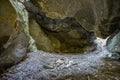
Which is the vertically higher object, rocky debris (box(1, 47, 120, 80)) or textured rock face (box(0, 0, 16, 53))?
textured rock face (box(0, 0, 16, 53))

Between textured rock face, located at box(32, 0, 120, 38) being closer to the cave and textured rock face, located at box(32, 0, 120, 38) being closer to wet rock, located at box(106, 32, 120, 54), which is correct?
the cave

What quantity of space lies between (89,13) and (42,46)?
3.88 meters

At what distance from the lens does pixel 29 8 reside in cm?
916

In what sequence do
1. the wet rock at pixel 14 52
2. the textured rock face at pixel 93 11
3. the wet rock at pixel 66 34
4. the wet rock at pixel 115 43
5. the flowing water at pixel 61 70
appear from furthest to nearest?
the wet rock at pixel 66 34
the wet rock at pixel 115 43
the textured rock face at pixel 93 11
the wet rock at pixel 14 52
the flowing water at pixel 61 70

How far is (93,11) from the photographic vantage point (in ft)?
21.9

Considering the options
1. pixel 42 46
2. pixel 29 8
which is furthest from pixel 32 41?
pixel 29 8

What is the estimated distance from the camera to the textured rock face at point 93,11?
635 cm

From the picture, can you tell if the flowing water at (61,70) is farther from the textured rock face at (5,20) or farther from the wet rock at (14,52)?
the textured rock face at (5,20)

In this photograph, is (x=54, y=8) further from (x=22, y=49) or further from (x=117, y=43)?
(x=117, y=43)

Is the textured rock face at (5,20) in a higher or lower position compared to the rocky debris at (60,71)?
higher

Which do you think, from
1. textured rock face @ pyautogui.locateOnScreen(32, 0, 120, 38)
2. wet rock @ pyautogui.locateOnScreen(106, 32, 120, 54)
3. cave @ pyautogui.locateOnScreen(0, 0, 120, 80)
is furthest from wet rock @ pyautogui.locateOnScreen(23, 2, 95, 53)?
wet rock @ pyautogui.locateOnScreen(106, 32, 120, 54)

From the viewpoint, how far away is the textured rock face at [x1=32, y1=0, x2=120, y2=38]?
6348 millimetres

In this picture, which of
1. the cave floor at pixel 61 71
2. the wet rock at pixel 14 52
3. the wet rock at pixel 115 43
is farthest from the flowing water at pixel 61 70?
the wet rock at pixel 115 43

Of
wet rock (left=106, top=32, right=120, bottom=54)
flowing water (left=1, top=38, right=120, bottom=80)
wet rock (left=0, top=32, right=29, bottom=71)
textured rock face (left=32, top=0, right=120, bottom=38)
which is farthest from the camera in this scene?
wet rock (left=106, top=32, right=120, bottom=54)
